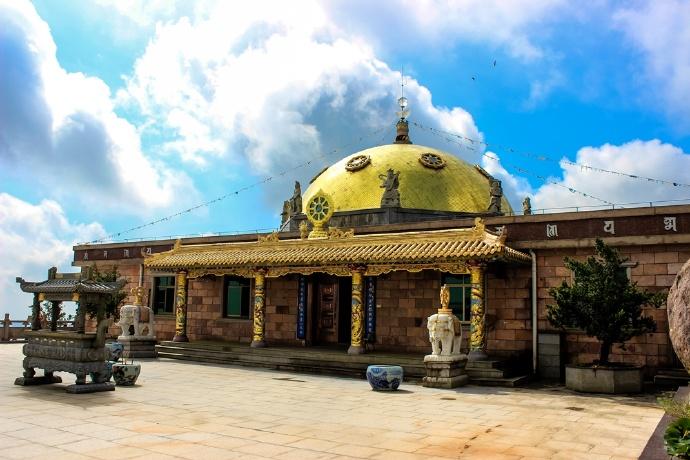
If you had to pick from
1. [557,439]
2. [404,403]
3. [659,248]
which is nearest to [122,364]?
[404,403]

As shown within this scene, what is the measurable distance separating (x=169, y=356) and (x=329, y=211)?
21.5 ft

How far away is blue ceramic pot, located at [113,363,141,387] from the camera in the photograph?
11562mm

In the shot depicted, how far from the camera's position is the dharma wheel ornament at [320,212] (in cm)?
1786

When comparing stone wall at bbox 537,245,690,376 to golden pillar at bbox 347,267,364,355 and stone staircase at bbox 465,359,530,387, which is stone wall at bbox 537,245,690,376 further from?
golden pillar at bbox 347,267,364,355

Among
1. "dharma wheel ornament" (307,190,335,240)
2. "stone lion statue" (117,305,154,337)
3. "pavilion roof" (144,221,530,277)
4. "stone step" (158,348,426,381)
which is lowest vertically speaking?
"stone step" (158,348,426,381)

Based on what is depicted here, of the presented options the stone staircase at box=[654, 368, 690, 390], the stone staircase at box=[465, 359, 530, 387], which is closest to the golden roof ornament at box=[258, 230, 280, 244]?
the stone staircase at box=[465, 359, 530, 387]

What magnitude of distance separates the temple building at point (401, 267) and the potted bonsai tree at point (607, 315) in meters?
1.64

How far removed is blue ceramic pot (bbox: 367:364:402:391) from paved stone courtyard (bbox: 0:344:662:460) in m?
0.32

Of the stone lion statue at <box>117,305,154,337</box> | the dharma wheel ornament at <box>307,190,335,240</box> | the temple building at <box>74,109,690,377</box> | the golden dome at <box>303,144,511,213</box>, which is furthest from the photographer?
the golden dome at <box>303,144,511,213</box>

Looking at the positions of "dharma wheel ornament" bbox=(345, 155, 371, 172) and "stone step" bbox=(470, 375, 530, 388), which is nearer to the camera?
"stone step" bbox=(470, 375, 530, 388)

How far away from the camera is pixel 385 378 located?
1181 cm

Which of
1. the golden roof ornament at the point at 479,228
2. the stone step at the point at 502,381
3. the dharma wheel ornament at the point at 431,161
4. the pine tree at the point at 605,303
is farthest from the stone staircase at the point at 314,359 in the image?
the dharma wheel ornament at the point at 431,161

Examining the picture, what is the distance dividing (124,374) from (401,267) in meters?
6.92

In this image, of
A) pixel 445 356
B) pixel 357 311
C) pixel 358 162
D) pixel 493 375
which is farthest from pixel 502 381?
pixel 358 162
